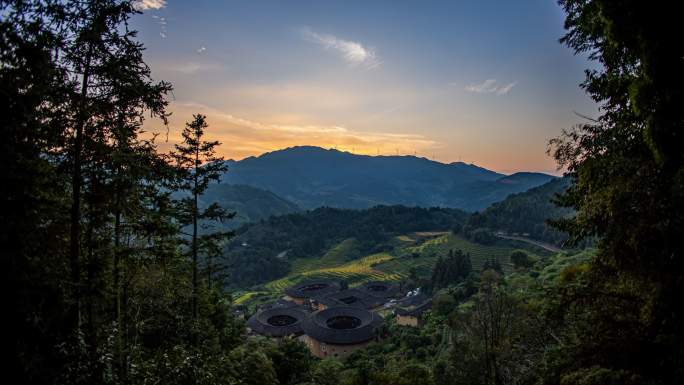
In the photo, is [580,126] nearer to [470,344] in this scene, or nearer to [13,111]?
[13,111]

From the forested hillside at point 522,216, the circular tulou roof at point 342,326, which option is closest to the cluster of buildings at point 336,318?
the circular tulou roof at point 342,326

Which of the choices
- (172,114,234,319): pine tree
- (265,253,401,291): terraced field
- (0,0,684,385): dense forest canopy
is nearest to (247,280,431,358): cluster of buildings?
(265,253,401,291): terraced field

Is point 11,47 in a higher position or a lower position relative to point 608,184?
higher

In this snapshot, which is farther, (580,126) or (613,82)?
(580,126)

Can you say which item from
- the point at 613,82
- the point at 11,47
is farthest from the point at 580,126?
the point at 11,47

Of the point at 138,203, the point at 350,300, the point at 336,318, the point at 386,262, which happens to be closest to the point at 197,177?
the point at 138,203

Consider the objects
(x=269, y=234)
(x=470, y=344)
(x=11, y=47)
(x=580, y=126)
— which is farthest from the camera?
(x=269, y=234)

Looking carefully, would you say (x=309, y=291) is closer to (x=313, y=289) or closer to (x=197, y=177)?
(x=313, y=289)
